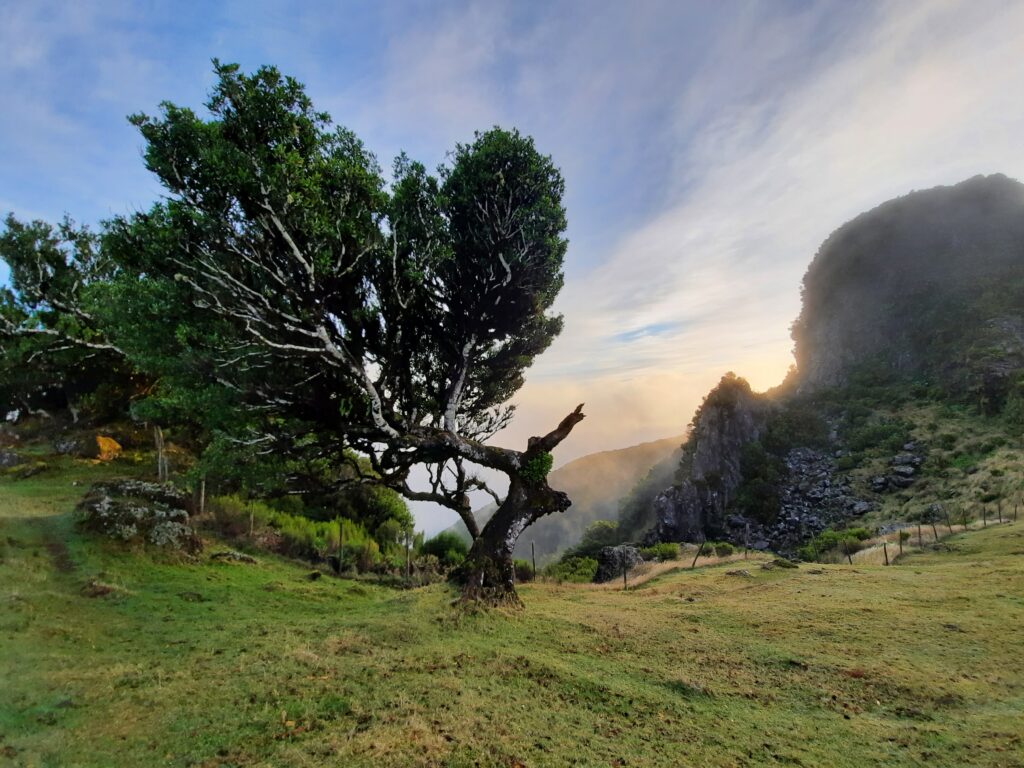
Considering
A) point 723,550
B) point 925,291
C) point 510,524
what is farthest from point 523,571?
→ point 925,291

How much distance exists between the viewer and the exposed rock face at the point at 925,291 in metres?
58.5

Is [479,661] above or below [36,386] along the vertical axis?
below

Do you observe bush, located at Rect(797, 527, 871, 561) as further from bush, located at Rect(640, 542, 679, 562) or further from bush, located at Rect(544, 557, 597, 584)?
bush, located at Rect(544, 557, 597, 584)

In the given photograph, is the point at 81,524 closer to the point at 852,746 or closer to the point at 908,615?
the point at 852,746

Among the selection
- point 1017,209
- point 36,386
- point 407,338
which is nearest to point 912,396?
point 1017,209

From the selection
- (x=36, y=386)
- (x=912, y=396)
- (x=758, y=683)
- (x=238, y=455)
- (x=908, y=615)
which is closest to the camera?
(x=758, y=683)

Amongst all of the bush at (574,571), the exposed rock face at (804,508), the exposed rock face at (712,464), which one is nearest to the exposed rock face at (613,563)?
the bush at (574,571)

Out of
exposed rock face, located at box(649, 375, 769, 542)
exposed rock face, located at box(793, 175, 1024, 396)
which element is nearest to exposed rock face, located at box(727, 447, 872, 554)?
exposed rock face, located at box(649, 375, 769, 542)

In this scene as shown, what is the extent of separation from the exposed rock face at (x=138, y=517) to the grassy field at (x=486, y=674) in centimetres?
79

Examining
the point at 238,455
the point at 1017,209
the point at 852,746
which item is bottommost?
the point at 852,746

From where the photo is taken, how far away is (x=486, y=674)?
23.3 feet

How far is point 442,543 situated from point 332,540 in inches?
259

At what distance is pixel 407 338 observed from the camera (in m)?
16.1

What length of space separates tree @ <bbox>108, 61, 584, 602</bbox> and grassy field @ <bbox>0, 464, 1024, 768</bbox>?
3.81 meters
